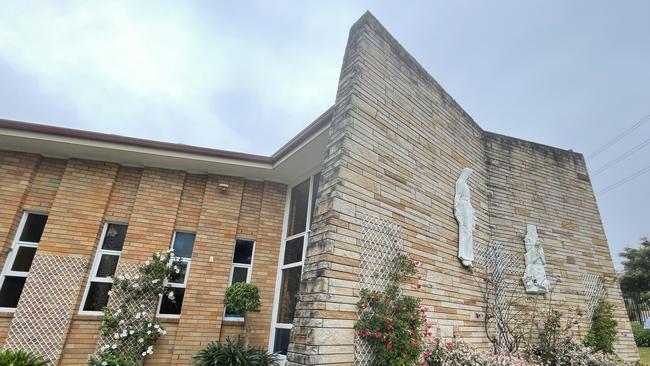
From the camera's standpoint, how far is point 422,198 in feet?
13.1

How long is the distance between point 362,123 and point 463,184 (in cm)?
241

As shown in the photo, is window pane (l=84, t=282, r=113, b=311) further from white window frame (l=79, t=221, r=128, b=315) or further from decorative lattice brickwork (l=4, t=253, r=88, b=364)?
decorative lattice brickwork (l=4, t=253, r=88, b=364)

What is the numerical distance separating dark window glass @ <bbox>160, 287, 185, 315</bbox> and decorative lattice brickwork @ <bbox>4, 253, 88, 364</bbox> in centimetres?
139

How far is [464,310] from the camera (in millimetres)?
4062

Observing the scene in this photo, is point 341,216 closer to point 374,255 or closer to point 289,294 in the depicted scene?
point 374,255

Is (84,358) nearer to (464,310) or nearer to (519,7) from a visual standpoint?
(464,310)

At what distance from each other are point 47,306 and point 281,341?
158 inches

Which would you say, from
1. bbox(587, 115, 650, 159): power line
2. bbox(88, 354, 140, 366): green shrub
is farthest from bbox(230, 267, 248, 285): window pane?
bbox(587, 115, 650, 159): power line

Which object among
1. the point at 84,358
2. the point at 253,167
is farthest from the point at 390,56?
the point at 84,358

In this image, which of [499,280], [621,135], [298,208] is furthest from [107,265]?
[621,135]

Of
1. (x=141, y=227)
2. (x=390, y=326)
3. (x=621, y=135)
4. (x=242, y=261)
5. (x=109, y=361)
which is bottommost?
(x=109, y=361)

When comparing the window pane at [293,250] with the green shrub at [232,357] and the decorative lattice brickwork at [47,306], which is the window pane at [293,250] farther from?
the decorative lattice brickwork at [47,306]

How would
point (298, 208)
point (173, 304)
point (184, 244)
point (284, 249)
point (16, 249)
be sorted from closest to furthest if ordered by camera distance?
point (16, 249), point (173, 304), point (184, 244), point (284, 249), point (298, 208)

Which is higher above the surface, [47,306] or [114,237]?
[114,237]
